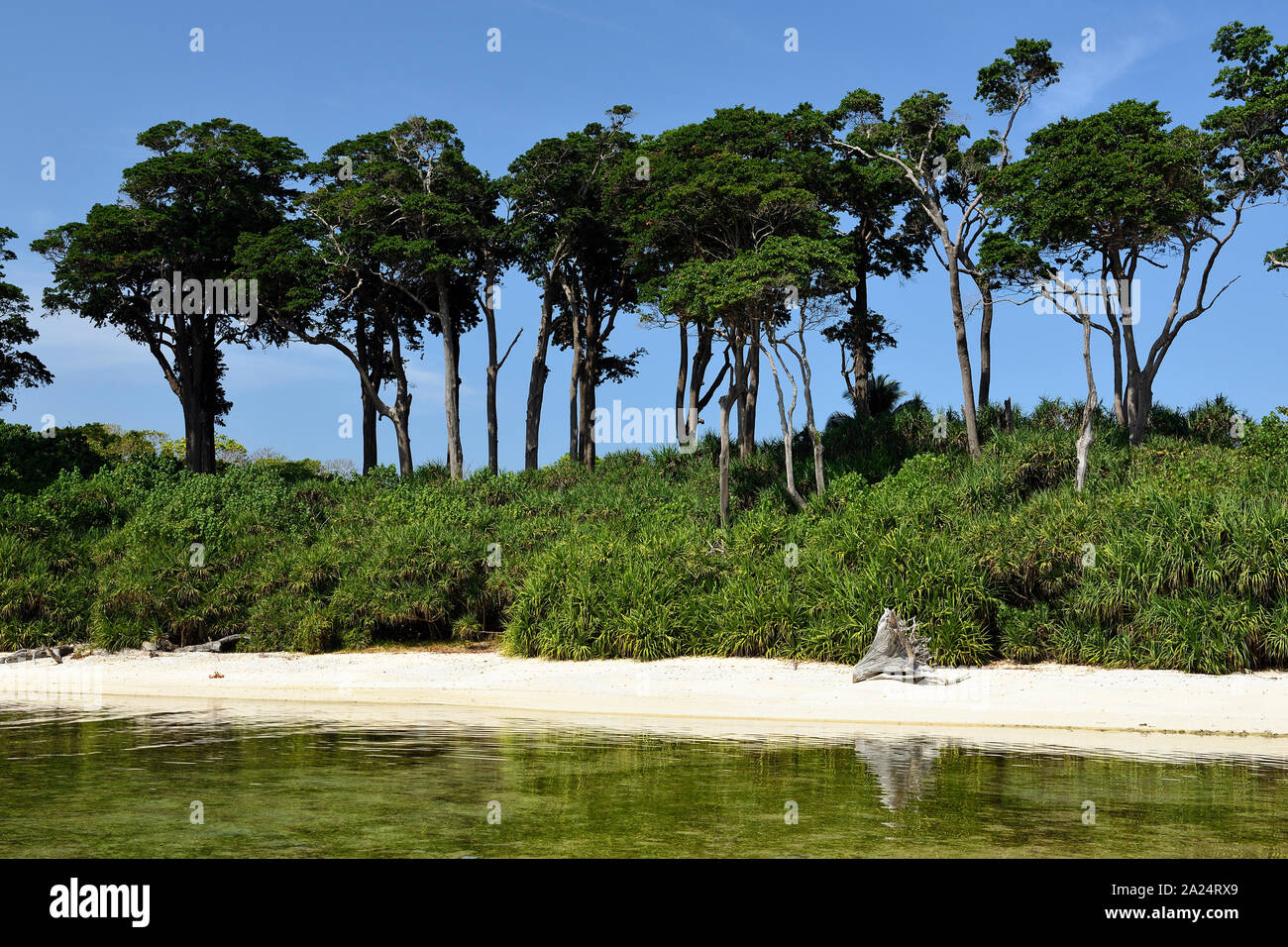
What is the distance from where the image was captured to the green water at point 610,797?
7559mm

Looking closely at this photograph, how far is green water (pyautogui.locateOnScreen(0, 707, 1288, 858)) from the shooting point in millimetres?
7559

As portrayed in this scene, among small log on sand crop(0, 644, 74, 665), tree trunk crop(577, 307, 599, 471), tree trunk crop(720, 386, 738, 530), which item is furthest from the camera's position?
tree trunk crop(577, 307, 599, 471)

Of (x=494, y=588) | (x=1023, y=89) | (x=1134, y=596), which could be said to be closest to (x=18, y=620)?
(x=494, y=588)

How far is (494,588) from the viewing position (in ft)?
77.6

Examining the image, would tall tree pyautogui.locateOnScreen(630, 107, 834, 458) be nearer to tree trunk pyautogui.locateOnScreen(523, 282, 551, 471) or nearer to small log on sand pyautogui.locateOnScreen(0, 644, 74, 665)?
tree trunk pyautogui.locateOnScreen(523, 282, 551, 471)

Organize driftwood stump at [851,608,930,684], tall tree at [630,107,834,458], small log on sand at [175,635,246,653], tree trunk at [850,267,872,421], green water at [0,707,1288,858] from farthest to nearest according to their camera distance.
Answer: tree trunk at [850,267,872,421], tall tree at [630,107,834,458], small log on sand at [175,635,246,653], driftwood stump at [851,608,930,684], green water at [0,707,1288,858]

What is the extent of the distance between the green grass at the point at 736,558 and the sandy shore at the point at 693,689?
90 cm

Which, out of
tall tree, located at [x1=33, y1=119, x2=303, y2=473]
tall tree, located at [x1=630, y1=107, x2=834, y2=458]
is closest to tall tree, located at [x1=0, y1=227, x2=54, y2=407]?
tall tree, located at [x1=33, y1=119, x2=303, y2=473]

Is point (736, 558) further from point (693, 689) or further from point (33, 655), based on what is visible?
point (33, 655)

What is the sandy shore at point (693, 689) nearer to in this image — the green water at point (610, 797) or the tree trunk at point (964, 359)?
the green water at point (610, 797)

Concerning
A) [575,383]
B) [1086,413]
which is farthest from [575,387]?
[1086,413]

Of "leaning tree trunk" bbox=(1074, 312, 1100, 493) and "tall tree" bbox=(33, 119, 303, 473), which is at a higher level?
"tall tree" bbox=(33, 119, 303, 473)

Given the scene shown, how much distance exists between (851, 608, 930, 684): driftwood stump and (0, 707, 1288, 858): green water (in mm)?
3332

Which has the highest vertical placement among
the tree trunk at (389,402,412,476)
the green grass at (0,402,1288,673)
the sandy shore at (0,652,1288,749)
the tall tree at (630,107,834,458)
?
the tall tree at (630,107,834,458)
